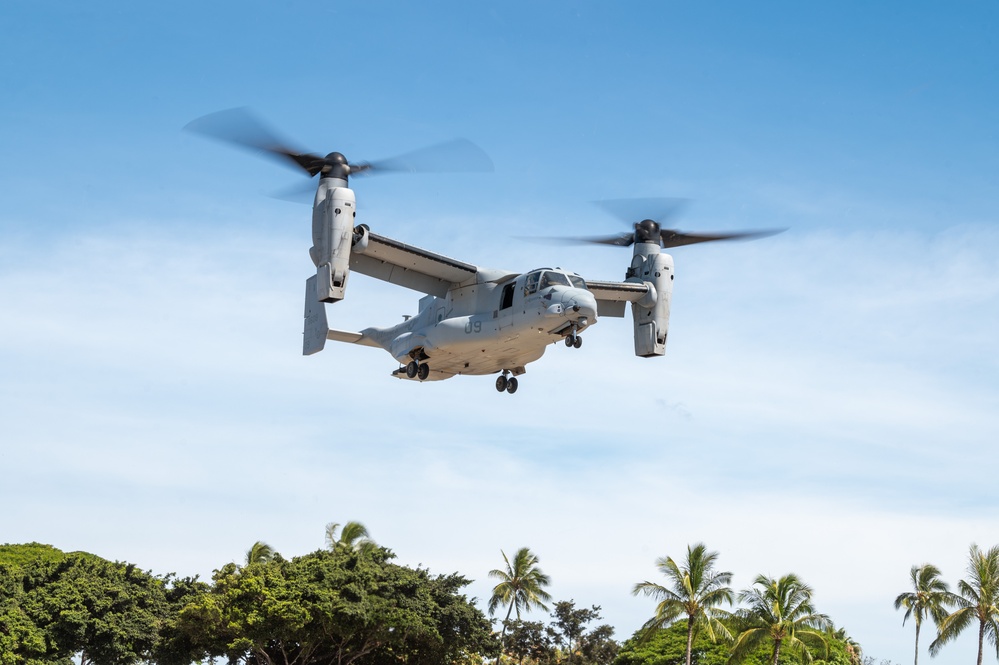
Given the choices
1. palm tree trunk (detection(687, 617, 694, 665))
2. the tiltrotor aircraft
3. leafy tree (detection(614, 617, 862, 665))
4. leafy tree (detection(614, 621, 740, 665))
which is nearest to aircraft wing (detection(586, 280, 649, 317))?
the tiltrotor aircraft

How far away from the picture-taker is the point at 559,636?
71375 mm

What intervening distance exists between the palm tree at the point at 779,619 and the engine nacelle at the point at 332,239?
3007cm

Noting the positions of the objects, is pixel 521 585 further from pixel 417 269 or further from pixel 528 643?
pixel 417 269

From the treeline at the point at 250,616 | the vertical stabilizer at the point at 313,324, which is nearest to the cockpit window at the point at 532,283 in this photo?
the vertical stabilizer at the point at 313,324

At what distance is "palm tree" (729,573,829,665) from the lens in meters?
53.8

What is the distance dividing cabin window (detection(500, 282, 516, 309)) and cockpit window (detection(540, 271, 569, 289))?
116cm

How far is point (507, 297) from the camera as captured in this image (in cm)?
3478

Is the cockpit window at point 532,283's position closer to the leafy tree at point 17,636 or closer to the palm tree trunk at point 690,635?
the palm tree trunk at point 690,635

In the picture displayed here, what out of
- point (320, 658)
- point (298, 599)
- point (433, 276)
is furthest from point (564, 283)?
point (320, 658)

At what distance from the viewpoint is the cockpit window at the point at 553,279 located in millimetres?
33812

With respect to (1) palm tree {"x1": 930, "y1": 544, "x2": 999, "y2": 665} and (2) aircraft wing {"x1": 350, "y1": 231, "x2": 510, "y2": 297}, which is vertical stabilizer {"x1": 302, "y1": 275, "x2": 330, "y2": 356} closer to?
(2) aircraft wing {"x1": 350, "y1": 231, "x2": 510, "y2": 297}

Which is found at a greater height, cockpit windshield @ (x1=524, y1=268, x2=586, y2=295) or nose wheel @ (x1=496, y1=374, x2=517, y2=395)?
cockpit windshield @ (x1=524, y1=268, x2=586, y2=295)

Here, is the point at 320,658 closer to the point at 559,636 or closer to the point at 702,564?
the point at 702,564

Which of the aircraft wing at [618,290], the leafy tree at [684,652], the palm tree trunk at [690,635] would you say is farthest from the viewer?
the leafy tree at [684,652]
